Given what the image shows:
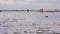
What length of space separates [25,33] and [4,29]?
0.22m

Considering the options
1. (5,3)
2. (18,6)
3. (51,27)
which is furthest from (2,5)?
(51,27)

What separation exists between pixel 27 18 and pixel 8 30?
0.77ft

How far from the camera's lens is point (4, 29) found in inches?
32.2

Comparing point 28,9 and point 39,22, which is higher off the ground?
point 28,9

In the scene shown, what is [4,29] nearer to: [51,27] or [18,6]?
[18,6]

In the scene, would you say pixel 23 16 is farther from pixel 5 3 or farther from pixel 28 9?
pixel 5 3

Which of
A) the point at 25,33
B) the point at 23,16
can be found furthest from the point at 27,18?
the point at 25,33

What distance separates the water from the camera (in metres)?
0.82

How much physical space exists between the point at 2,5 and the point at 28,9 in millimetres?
276

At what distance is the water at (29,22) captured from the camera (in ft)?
2.69

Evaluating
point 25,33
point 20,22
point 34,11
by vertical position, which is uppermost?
point 34,11

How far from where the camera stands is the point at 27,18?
2.76 ft

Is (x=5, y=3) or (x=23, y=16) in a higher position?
(x=5, y=3)

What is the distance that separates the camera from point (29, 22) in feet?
2.73
